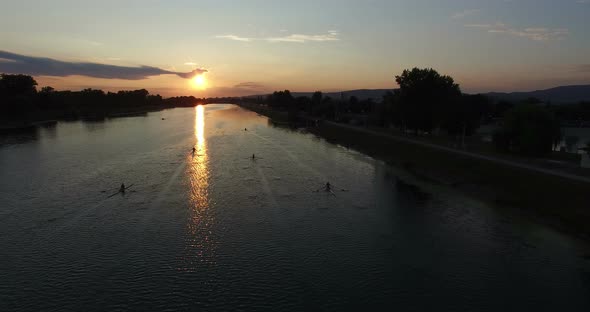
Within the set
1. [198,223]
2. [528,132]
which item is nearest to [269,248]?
[198,223]

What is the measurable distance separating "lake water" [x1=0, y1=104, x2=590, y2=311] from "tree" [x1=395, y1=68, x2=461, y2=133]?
1709 inches

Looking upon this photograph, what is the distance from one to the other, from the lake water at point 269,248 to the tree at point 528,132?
22.1 meters

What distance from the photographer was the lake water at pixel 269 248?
23266 mm

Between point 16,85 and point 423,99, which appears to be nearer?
point 423,99

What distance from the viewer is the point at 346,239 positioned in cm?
3244

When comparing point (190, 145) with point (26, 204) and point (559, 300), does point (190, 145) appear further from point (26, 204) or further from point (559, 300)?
point (559, 300)

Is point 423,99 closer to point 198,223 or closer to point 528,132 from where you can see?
point 528,132

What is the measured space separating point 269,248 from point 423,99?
77859 mm

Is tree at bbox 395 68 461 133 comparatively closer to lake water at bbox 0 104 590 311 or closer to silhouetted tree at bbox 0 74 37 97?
lake water at bbox 0 104 590 311

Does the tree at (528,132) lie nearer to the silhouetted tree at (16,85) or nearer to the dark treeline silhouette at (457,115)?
the dark treeline silhouette at (457,115)

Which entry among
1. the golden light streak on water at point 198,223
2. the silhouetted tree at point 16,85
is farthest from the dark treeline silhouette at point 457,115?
the silhouetted tree at point 16,85

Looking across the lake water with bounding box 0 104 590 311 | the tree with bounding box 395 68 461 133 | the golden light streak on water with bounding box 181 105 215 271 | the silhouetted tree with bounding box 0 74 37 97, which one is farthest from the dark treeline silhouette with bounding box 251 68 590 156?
the silhouetted tree with bounding box 0 74 37 97

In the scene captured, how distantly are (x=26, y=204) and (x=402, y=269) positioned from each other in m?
39.3

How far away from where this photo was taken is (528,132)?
63.6 metres
